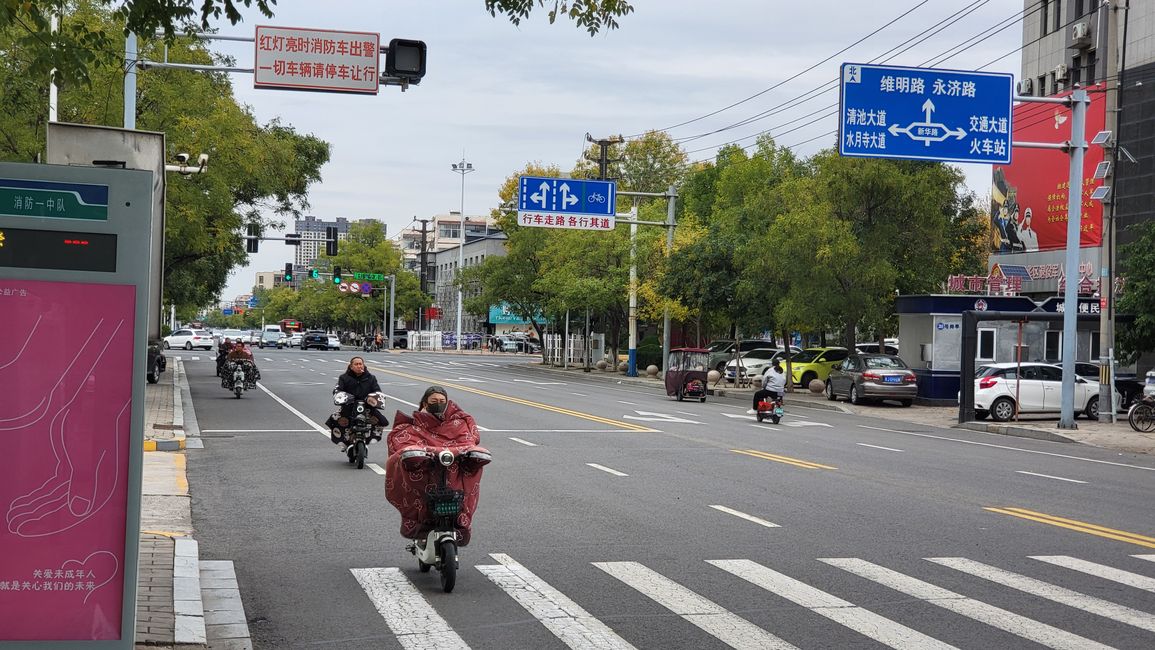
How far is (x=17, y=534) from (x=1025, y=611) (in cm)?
614

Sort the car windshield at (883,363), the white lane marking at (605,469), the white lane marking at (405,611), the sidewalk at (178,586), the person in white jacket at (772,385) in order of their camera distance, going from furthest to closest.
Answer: the car windshield at (883,363) < the person in white jacket at (772,385) < the white lane marking at (605,469) < the white lane marking at (405,611) < the sidewalk at (178,586)

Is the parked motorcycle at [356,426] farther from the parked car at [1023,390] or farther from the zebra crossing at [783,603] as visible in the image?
the parked car at [1023,390]

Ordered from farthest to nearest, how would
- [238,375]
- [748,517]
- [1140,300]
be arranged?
[238,375] < [1140,300] < [748,517]

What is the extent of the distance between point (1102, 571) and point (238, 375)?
86.4ft

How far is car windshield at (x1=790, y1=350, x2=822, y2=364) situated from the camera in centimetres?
4847

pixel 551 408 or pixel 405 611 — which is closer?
pixel 405 611

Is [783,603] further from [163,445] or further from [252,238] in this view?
[252,238]

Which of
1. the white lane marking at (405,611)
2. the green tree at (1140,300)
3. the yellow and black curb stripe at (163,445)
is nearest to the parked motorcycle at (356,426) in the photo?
the yellow and black curb stripe at (163,445)

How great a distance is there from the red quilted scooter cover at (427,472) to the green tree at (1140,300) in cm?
2742

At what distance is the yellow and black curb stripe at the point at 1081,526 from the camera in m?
11.5

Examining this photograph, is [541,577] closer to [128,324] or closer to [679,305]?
[128,324]

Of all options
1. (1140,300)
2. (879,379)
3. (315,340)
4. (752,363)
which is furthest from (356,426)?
(315,340)

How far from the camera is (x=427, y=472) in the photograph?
8922mm

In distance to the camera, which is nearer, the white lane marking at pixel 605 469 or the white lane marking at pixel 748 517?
the white lane marking at pixel 748 517
